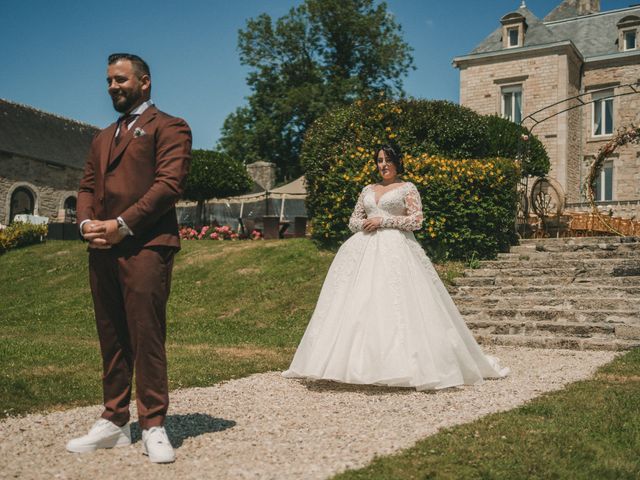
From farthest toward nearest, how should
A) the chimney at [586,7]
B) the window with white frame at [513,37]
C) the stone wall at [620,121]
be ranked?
1. the chimney at [586,7]
2. the window with white frame at [513,37]
3. the stone wall at [620,121]

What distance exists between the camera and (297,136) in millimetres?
39062

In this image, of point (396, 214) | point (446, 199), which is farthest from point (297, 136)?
point (396, 214)

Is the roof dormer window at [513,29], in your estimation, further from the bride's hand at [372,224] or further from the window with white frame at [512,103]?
the bride's hand at [372,224]

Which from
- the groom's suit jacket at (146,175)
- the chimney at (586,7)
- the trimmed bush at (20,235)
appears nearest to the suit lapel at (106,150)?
the groom's suit jacket at (146,175)

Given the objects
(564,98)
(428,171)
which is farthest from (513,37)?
(428,171)

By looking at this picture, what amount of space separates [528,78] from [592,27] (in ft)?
17.8

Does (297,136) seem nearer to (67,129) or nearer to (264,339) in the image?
(67,129)

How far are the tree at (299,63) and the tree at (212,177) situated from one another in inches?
537

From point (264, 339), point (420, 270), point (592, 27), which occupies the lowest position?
point (264, 339)

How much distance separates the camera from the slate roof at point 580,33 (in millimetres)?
28078

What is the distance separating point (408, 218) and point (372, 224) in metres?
0.36

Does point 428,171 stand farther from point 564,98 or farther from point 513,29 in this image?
point 513,29

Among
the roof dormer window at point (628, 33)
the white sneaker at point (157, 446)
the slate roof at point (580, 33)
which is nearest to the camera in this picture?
the white sneaker at point (157, 446)

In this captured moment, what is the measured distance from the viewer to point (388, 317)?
19.2 feet
